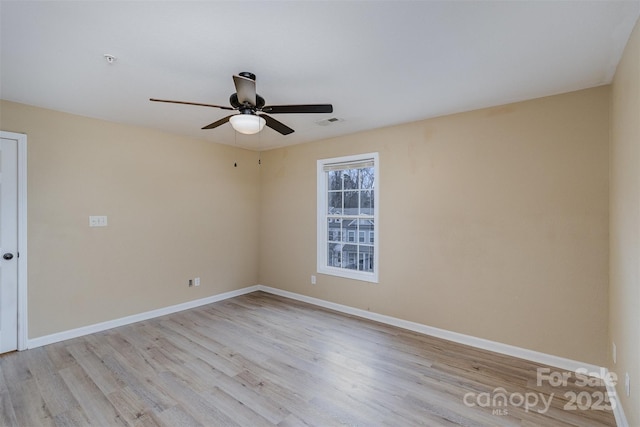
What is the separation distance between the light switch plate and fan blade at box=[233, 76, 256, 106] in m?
2.63

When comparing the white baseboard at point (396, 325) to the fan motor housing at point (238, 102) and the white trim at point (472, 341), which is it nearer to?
the white trim at point (472, 341)

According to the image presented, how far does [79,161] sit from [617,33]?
487cm

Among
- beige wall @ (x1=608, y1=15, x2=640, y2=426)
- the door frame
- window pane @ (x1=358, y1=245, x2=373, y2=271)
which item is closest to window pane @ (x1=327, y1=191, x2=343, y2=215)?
window pane @ (x1=358, y1=245, x2=373, y2=271)

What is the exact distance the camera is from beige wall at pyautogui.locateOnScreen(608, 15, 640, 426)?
1.68 metres

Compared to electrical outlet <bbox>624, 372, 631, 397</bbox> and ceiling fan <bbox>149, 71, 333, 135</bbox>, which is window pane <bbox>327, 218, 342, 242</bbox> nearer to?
ceiling fan <bbox>149, 71, 333, 135</bbox>

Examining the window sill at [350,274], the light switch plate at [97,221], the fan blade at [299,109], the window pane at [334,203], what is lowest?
the window sill at [350,274]

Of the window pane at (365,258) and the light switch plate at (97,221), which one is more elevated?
the light switch plate at (97,221)

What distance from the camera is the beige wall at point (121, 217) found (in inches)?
123

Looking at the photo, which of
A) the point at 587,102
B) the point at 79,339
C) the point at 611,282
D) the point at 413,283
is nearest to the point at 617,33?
the point at 587,102

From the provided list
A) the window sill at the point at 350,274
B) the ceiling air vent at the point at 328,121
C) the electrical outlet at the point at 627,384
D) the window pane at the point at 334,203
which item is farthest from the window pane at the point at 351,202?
the electrical outlet at the point at 627,384

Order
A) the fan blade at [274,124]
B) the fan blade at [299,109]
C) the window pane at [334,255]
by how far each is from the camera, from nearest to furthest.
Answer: the fan blade at [299,109] → the fan blade at [274,124] → the window pane at [334,255]

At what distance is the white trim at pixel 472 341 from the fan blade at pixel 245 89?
304cm

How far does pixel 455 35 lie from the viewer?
184 cm

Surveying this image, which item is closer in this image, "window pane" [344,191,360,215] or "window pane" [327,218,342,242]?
"window pane" [344,191,360,215]
